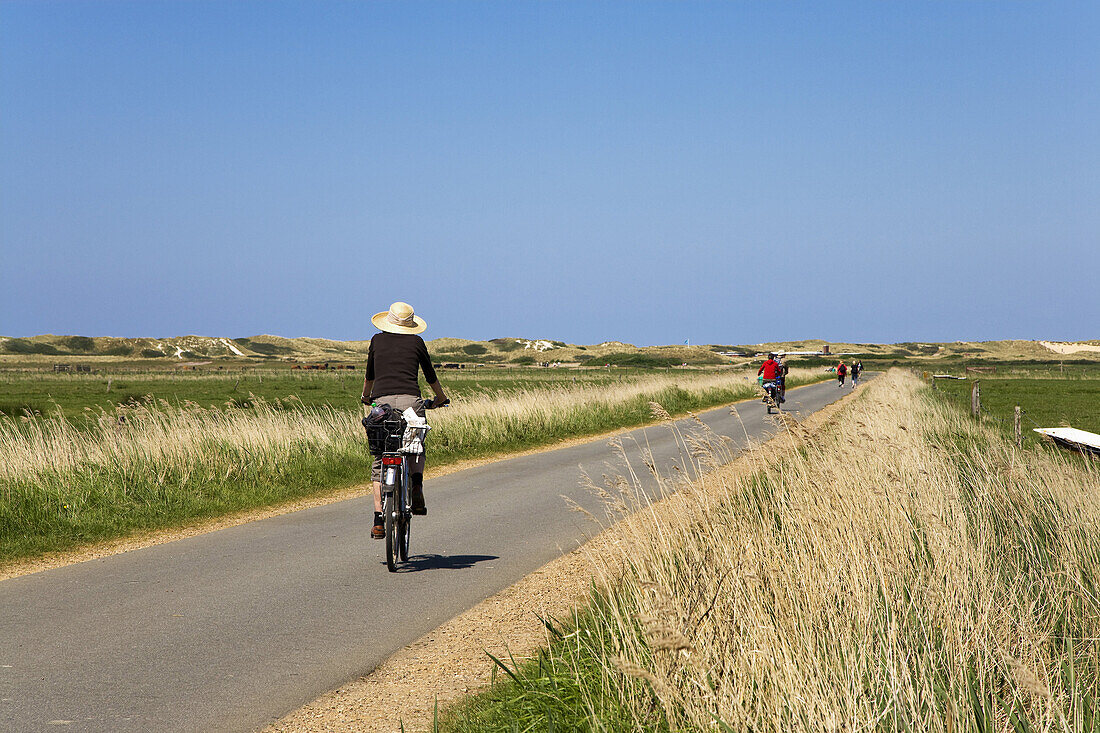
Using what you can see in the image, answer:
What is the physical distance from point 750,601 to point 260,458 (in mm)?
11254

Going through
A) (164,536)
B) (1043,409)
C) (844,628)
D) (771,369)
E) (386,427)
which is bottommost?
(1043,409)

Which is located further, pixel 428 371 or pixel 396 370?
pixel 428 371

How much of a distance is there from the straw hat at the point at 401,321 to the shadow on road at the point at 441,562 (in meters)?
2.20

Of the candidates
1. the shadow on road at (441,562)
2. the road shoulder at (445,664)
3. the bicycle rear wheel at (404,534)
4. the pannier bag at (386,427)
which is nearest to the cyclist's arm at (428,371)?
the pannier bag at (386,427)

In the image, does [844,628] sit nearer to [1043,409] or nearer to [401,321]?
[401,321]

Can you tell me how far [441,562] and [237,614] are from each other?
7.42ft

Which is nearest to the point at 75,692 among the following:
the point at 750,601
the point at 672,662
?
the point at 672,662

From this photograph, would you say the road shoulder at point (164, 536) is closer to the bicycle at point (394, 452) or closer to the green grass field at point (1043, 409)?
the bicycle at point (394, 452)

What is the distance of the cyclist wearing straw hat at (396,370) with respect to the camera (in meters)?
7.65

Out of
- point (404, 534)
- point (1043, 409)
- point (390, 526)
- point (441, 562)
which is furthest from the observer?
point (1043, 409)

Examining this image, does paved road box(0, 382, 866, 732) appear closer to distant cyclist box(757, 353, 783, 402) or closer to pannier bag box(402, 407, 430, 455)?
pannier bag box(402, 407, 430, 455)

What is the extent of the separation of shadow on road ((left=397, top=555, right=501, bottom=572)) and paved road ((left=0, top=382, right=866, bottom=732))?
19 millimetres

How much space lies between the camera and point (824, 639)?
3779 millimetres

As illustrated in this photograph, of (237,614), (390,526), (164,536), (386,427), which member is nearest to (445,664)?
(237,614)
